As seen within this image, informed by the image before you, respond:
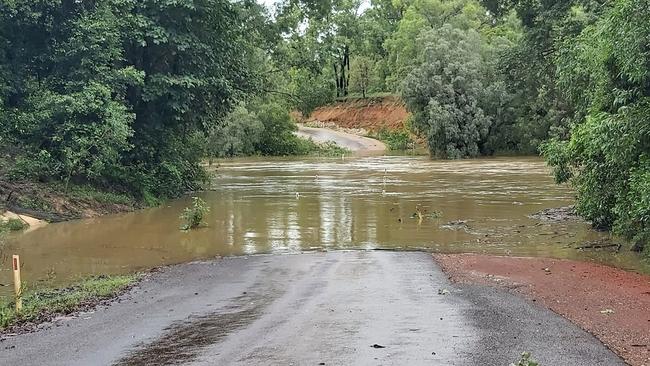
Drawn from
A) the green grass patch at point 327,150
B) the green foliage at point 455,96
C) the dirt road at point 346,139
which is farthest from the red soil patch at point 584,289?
the dirt road at point 346,139

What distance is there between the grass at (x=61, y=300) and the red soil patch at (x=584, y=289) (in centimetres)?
597

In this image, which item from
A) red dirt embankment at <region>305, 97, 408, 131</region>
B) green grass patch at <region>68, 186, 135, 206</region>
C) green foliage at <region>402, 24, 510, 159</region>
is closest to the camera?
green grass patch at <region>68, 186, 135, 206</region>

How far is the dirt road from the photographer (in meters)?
76.3

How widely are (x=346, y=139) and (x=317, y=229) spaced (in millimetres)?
60629

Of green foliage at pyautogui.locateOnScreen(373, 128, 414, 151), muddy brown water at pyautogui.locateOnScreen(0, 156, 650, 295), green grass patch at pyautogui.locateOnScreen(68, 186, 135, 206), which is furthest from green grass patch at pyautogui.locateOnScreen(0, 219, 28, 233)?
green foliage at pyautogui.locateOnScreen(373, 128, 414, 151)

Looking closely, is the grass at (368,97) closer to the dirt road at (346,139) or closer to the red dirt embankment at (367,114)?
the red dirt embankment at (367,114)

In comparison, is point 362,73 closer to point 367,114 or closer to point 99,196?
point 367,114

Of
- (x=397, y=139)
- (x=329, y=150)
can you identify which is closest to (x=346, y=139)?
(x=397, y=139)

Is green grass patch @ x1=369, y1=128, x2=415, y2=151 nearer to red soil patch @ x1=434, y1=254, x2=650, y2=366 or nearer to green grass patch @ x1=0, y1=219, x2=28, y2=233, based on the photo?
green grass patch @ x1=0, y1=219, x2=28, y2=233

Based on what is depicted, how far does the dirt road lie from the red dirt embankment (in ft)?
15.9


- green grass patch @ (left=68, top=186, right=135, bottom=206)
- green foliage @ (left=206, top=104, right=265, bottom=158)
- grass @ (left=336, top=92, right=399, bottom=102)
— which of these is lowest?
green grass patch @ (left=68, top=186, right=135, bottom=206)

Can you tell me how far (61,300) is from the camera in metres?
10.7

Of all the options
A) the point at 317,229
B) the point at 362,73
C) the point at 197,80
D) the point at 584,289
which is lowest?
the point at 317,229

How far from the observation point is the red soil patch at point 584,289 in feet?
26.6
